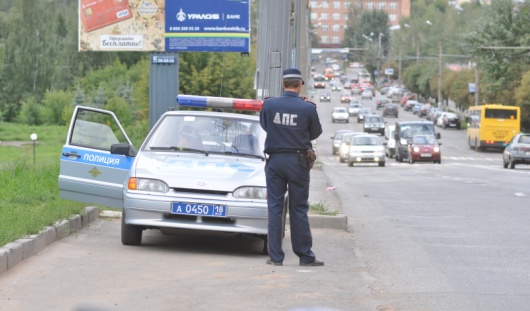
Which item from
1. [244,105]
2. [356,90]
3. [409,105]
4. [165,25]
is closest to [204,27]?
[165,25]

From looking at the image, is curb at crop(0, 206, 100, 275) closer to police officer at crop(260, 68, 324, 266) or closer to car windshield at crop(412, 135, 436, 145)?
police officer at crop(260, 68, 324, 266)

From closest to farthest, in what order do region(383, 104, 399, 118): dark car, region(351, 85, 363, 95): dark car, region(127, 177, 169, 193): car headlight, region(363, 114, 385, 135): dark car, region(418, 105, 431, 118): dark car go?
region(127, 177, 169, 193): car headlight < region(363, 114, 385, 135): dark car < region(383, 104, 399, 118): dark car < region(418, 105, 431, 118): dark car < region(351, 85, 363, 95): dark car

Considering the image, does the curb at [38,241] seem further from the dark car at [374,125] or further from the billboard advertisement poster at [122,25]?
the dark car at [374,125]

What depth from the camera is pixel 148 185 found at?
454 inches

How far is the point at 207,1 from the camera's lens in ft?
90.1

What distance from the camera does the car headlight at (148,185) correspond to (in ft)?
37.6

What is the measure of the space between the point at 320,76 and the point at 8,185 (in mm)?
178890

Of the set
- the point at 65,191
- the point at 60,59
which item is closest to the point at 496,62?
the point at 60,59

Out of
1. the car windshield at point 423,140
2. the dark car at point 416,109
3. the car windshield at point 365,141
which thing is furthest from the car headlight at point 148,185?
the dark car at point 416,109

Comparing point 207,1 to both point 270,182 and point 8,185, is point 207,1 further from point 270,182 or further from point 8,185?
point 270,182

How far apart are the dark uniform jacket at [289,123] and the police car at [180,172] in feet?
3.40

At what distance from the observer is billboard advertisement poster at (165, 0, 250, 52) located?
26406mm

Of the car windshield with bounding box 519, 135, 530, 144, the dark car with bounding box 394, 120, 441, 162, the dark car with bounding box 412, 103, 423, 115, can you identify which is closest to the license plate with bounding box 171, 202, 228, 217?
the car windshield with bounding box 519, 135, 530, 144

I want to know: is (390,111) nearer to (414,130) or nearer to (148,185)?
(414,130)
